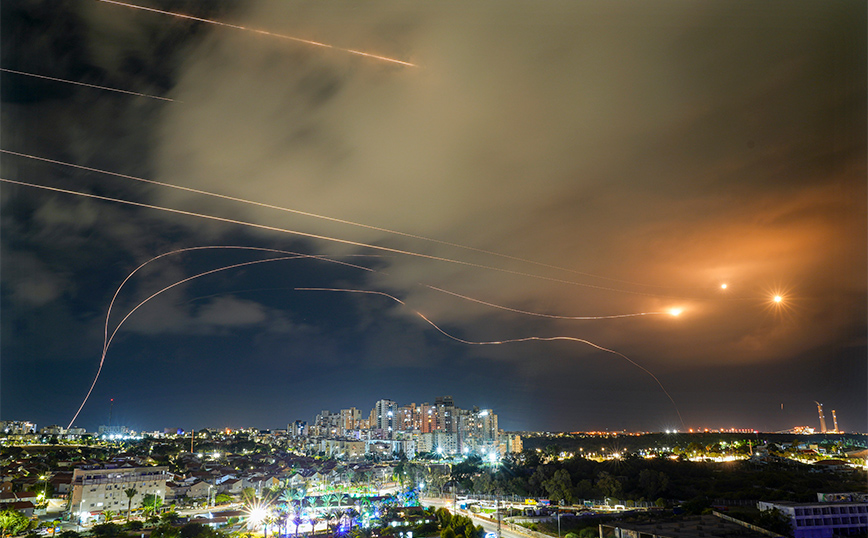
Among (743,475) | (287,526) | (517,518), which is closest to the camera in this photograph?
(287,526)

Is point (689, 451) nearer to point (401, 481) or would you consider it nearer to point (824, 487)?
point (824, 487)

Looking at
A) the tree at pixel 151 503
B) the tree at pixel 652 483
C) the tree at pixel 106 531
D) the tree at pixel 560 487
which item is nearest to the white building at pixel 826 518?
the tree at pixel 652 483

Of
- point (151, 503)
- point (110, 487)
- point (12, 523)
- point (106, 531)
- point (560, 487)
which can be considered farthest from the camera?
point (560, 487)

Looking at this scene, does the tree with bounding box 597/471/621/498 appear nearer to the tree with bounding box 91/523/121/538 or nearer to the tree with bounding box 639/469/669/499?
the tree with bounding box 639/469/669/499

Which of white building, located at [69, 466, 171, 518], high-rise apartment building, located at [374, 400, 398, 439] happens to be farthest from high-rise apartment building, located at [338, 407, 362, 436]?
white building, located at [69, 466, 171, 518]

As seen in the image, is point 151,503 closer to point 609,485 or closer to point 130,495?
point 130,495

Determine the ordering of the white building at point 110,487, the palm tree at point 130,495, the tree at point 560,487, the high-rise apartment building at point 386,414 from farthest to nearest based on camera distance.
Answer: the high-rise apartment building at point 386,414 → the tree at point 560,487 → the palm tree at point 130,495 → the white building at point 110,487

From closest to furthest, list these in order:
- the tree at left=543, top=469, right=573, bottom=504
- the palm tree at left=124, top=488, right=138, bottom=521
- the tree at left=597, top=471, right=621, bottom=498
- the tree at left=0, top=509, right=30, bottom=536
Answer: the tree at left=0, top=509, right=30, bottom=536
the palm tree at left=124, top=488, right=138, bottom=521
the tree at left=597, top=471, right=621, bottom=498
the tree at left=543, top=469, right=573, bottom=504

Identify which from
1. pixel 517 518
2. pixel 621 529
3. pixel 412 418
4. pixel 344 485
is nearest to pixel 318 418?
pixel 412 418

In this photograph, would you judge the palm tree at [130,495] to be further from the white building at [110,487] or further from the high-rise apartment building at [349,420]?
the high-rise apartment building at [349,420]

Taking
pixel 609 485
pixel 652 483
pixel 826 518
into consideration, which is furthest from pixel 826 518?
pixel 609 485

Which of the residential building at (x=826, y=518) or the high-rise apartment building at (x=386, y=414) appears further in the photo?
the high-rise apartment building at (x=386, y=414)
